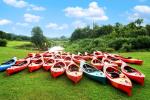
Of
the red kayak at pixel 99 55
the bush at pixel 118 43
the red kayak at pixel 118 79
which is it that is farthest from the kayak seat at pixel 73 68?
the bush at pixel 118 43

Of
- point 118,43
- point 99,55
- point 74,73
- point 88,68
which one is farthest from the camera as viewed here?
point 118,43

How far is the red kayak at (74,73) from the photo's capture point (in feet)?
59.3

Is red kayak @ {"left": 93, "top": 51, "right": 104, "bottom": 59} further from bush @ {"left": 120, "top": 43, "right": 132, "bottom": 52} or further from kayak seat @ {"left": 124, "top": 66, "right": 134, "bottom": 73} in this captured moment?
bush @ {"left": 120, "top": 43, "right": 132, "bottom": 52}

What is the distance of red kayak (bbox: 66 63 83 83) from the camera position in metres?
18.1

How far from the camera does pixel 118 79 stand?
58.5 feet

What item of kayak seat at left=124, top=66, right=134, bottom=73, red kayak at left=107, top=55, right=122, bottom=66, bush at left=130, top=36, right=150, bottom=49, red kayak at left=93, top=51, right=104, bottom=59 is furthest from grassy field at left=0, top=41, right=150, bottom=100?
bush at left=130, top=36, right=150, bottom=49

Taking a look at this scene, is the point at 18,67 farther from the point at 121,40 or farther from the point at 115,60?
the point at 121,40

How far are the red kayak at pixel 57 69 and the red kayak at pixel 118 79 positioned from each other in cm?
331

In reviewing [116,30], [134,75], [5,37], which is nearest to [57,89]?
[134,75]

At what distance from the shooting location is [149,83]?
18.6 m

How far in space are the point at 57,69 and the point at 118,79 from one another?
4.82 meters

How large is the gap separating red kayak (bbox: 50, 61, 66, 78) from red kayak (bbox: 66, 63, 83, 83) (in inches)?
18.3

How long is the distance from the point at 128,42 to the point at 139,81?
23201 millimetres

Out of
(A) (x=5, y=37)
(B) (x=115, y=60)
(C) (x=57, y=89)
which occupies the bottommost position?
(C) (x=57, y=89)
